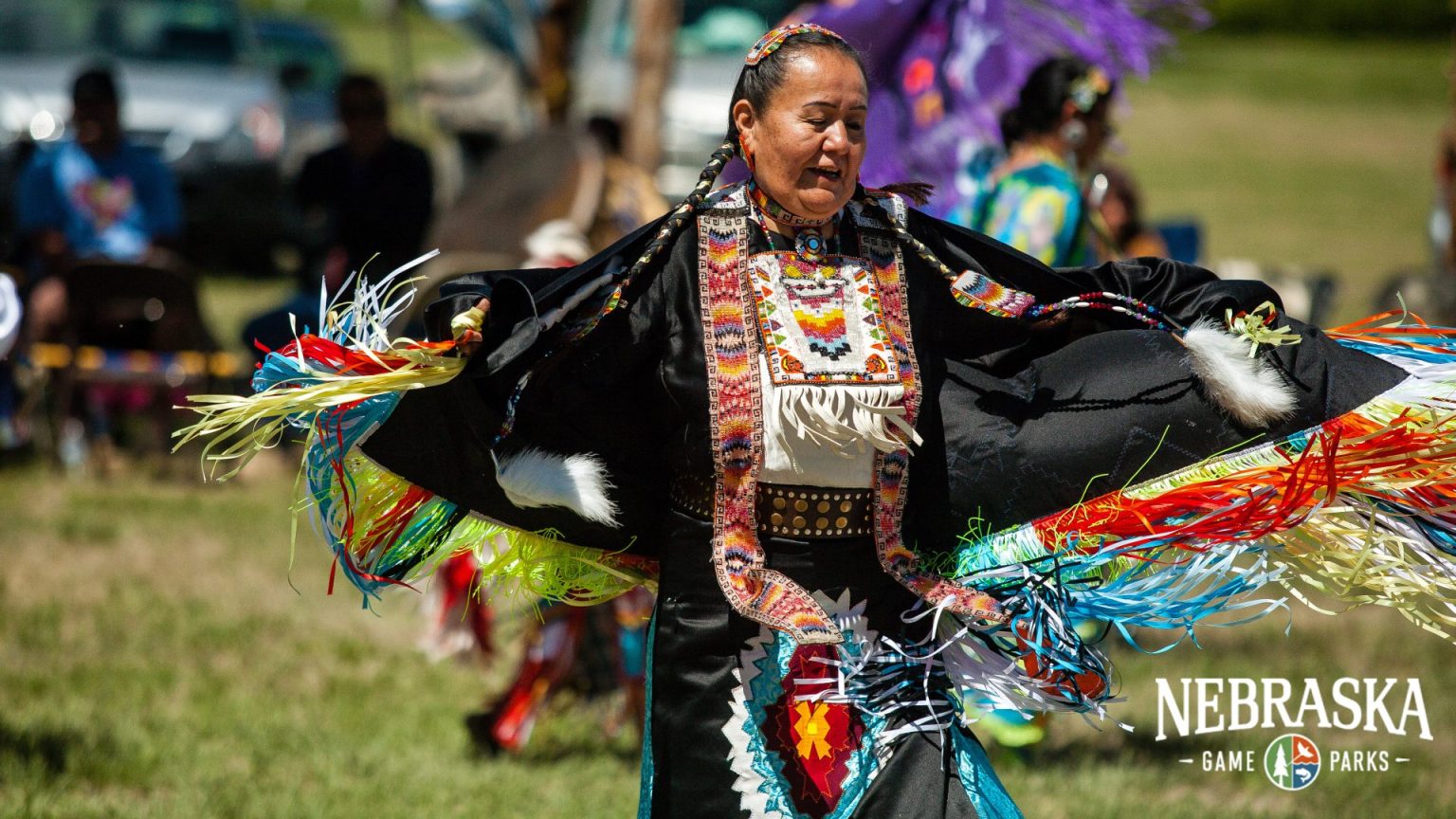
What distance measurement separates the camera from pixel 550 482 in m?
2.73

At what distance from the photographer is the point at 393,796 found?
13.5 ft

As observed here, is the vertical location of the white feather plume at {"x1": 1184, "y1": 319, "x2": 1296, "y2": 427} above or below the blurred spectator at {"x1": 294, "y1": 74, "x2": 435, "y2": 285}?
below

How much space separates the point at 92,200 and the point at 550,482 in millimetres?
5846

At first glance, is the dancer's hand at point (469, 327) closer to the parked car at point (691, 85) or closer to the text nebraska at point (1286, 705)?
the text nebraska at point (1286, 705)

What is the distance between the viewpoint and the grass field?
4137mm

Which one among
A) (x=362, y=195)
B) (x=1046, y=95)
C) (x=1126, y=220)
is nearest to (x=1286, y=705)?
(x=1046, y=95)

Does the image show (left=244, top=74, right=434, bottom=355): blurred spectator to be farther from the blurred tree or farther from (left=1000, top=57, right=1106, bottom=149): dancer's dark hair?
(left=1000, top=57, right=1106, bottom=149): dancer's dark hair

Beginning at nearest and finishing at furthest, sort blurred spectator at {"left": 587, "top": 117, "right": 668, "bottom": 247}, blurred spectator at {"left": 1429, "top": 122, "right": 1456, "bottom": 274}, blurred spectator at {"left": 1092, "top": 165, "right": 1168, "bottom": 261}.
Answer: blurred spectator at {"left": 587, "top": 117, "right": 668, "bottom": 247}, blurred spectator at {"left": 1092, "top": 165, "right": 1168, "bottom": 261}, blurred spectator at {"left": 1429, "top": 122, "right": 1456, "bottom": 274}

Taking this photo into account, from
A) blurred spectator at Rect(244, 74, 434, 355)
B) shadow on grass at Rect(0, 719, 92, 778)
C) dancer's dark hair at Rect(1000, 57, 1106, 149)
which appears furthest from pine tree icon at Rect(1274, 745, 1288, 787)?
blurred spectator at Rect(244, 74, 434, 355)

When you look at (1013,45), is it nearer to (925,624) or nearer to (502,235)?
(502,235)

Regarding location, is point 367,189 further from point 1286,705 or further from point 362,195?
point 1286,705

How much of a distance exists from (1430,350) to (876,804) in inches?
51.8

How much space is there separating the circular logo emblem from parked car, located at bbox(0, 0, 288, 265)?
814 centimetres

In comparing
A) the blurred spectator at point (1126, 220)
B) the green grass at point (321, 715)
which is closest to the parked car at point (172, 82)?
the green grass at point (321, 715)
